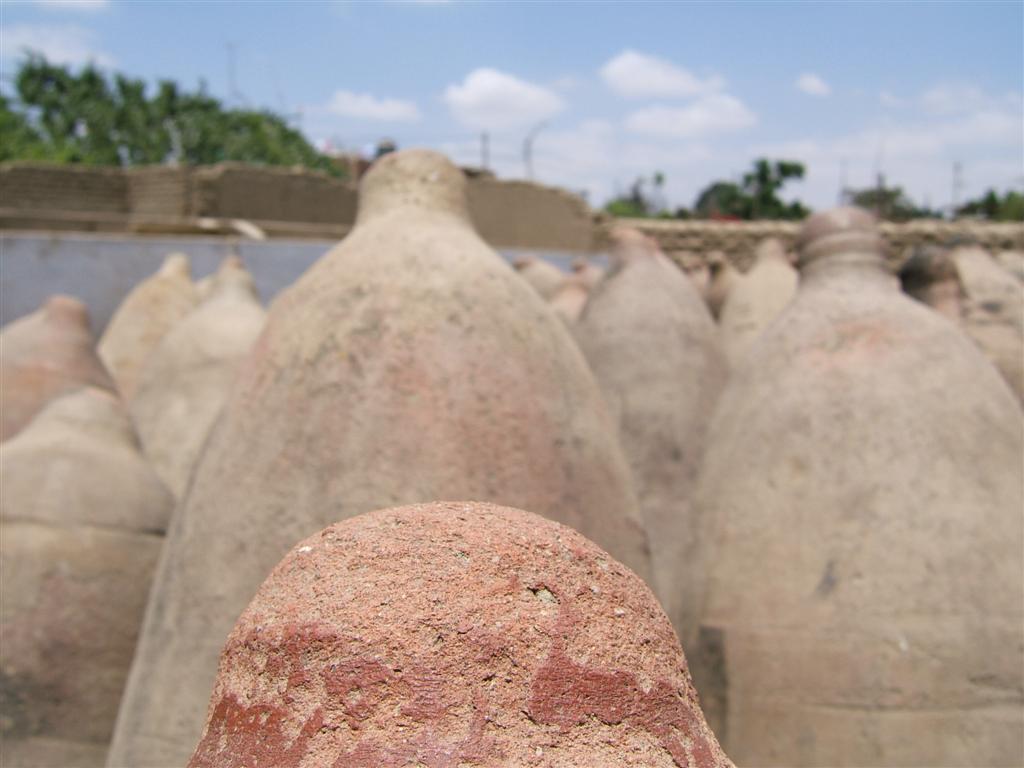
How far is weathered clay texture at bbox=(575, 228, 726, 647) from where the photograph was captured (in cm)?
404

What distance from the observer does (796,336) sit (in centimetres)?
274

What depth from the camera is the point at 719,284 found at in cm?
645

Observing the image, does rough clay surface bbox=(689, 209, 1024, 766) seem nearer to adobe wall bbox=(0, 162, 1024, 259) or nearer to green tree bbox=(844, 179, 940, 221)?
adobe wall bbox=(0, 162, 1024, 259)

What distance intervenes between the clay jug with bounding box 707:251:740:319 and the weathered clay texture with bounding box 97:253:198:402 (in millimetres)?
2860

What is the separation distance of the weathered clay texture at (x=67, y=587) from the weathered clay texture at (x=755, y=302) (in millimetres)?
3163

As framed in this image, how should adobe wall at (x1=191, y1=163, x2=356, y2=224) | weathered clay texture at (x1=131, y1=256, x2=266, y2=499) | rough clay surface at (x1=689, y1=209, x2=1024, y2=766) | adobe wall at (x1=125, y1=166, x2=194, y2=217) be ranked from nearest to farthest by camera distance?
1. rough clay surface at (x1=689, y1=209, x2=1024, y2=766)
2. weathered clay texture at (x1=131, y1=256, x2=266, y2=499)
3. adobe wall at (x1=191, y1=163, x2=356, y2=224)
4. adobe wall at (x1=125, y1=166, x2=194, y2=217)

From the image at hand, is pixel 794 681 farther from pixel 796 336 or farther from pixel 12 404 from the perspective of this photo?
pixel 12 404

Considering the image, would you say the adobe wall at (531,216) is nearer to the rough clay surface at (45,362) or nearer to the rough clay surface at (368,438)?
the rough clay surface at (45,362)

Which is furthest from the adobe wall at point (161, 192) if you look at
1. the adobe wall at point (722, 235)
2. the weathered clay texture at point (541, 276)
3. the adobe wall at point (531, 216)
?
the weathered clay texture at point (541, 276)

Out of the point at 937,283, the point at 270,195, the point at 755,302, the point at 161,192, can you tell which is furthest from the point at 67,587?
the point at 161,192

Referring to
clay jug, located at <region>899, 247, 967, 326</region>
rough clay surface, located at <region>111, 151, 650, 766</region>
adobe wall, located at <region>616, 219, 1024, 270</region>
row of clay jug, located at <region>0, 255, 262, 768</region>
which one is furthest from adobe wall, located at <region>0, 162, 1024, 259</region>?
rough clay surface, located at <region>111, 151, 650, 766</region>

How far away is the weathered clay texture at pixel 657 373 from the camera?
4.04 m

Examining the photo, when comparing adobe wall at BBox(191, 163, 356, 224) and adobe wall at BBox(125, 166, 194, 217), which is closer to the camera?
adobe wall at BBox(191, 163, 356, 224)

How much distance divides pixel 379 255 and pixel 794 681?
122 cm
